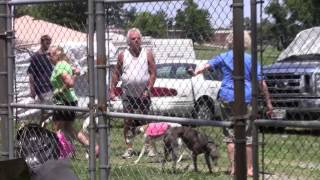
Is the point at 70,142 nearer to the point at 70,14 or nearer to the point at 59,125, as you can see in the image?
the point at 59,125

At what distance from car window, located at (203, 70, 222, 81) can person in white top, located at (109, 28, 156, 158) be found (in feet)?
1.58

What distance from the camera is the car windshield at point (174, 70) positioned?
4918 millimetres

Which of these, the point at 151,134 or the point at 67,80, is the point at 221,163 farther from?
the point at 67,80

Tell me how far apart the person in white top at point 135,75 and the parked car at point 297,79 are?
1.20 meters

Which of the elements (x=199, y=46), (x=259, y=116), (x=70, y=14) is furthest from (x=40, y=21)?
(x=259, y=116)

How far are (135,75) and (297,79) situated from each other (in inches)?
65.7

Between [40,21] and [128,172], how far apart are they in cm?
257

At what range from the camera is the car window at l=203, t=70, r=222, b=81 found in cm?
496

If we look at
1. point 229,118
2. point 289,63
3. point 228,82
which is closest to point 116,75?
point 228,82

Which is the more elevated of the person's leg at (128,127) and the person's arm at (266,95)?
the person's arm at (266,95)

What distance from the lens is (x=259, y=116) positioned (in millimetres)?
4262

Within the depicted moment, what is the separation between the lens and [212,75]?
515cm

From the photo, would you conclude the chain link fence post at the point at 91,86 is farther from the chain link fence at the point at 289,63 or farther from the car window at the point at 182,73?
the chain link fence at the point at 289,63

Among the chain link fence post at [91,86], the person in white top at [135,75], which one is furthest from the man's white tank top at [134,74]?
the chain link fence post at [91,86]
